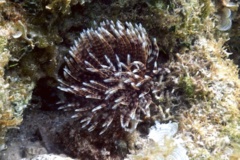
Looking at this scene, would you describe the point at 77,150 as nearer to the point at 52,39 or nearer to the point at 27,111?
the point at 27,111

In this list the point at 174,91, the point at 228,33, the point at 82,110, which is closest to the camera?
the point at 82,110

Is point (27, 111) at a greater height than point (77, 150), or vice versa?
point (27, 111)

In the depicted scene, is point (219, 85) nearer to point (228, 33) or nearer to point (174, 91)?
point (174, 91)

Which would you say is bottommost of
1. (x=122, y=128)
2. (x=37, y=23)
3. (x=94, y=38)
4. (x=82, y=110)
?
(x=122, y=128)

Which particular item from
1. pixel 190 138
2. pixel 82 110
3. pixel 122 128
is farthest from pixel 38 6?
pixel 190 138

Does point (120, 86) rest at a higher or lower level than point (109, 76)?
lower

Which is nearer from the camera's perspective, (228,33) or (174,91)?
(174,91)

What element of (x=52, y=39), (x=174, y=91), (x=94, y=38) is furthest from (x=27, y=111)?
(x=174, y=91)

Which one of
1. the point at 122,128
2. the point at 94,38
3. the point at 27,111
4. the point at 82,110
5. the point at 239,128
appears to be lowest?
the point at 239,128

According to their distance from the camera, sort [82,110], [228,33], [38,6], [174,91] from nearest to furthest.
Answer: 1. [38,6]
2. [82,110]
3. [174,91]
4. [228,33]
